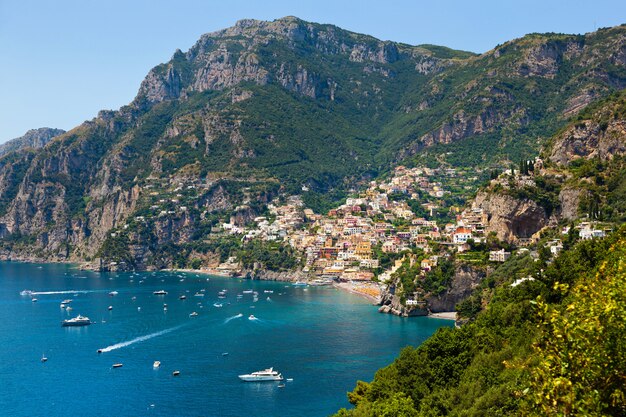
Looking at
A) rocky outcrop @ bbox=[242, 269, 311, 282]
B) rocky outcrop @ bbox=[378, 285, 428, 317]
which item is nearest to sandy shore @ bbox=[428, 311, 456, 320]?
rocky outcrop @ bbox=[378, 285, 428, 317]

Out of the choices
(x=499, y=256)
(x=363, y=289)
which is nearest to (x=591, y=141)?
(x=499, y=256)

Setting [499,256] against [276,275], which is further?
[276,275]

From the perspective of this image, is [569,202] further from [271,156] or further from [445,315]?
[271,156]

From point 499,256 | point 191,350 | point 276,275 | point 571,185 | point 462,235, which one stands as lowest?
point 191,350

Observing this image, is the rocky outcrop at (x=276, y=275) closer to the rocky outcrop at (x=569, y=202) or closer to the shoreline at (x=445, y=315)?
the shoreline at (x=445, y=315)

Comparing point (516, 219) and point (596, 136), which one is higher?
point (596, 136)

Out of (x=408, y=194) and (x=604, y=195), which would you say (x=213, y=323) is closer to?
(x=604, y=195)

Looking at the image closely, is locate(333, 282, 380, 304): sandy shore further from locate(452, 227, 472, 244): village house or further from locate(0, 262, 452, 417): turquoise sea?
locate(452, 227, 472, 244): village house

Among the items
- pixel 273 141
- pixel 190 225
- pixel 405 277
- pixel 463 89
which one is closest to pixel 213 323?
pixel 405 277
